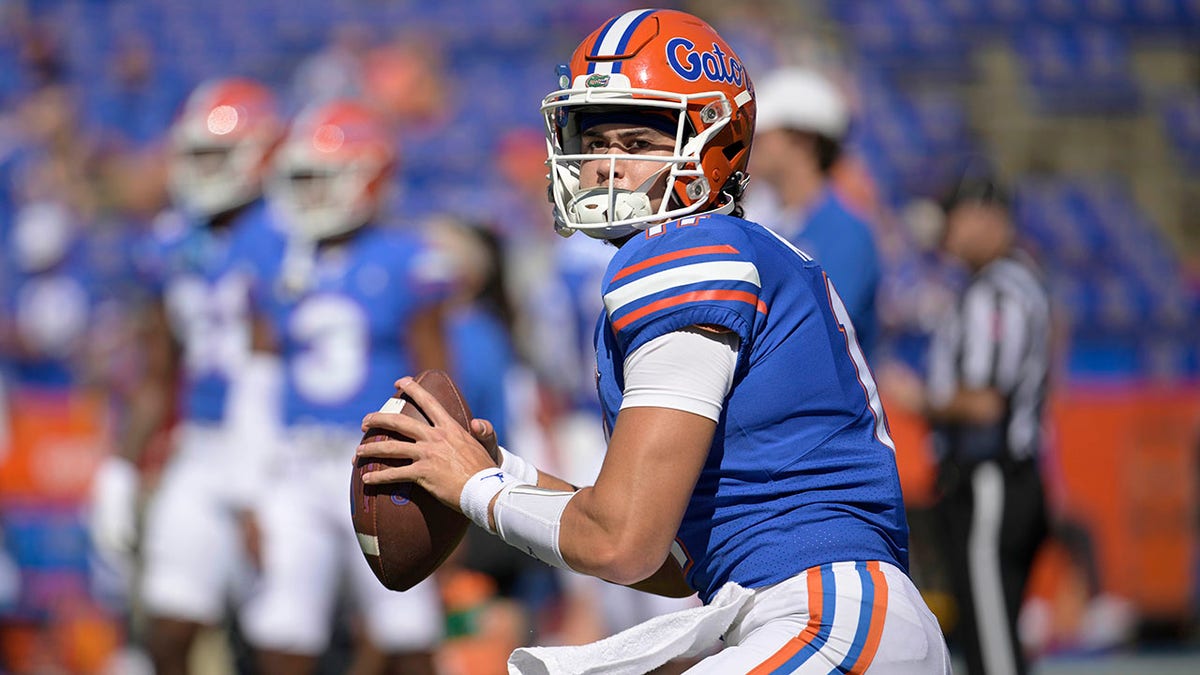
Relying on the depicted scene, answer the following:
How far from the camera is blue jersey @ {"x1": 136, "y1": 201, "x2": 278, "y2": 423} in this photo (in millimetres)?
5621

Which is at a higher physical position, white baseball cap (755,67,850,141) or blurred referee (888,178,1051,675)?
white baseball cap (755,67,850,141)

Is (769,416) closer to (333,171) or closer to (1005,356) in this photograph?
(1005,356)

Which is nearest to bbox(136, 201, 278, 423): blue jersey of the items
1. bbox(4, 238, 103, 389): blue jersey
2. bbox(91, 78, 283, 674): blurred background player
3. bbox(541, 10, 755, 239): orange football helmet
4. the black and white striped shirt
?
bbox(91, 78, 283, 674): blurred background player

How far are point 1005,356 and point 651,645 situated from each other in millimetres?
3126

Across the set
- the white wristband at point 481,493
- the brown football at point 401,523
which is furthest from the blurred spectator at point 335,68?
the white wristband at point 481,493

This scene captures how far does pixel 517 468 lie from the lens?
2645mm

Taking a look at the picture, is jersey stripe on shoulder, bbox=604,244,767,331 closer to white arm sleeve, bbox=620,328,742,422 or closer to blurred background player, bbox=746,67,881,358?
white arm sleeve, bbox=620,328,742,422

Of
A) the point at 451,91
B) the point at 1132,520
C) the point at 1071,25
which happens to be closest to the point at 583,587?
the point at 1132,520

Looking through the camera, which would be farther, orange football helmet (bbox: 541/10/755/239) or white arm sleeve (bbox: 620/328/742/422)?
orange football helmet (bbox: 541/10/755/239)

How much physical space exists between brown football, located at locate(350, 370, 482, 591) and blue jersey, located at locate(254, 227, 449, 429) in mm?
2576

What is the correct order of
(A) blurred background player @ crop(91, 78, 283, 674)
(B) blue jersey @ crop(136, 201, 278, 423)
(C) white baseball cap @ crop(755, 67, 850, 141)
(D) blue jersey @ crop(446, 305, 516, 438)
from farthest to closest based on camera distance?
(D) blue jersey @ crop(446, 305, 516, 438), (B) blue jersey @ crop(136, 201, 278, 423), (A) blurred background player @ crop(91, 78, 283, 674), (C) white baseball cap @ crop(755, 67, 850, 141)

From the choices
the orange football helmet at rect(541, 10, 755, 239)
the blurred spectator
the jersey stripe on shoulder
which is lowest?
the jersey stripe on shoulder

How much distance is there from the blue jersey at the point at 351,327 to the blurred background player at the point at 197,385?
455 mm

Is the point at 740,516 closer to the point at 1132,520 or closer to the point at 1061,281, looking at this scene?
the point at 1132,520
